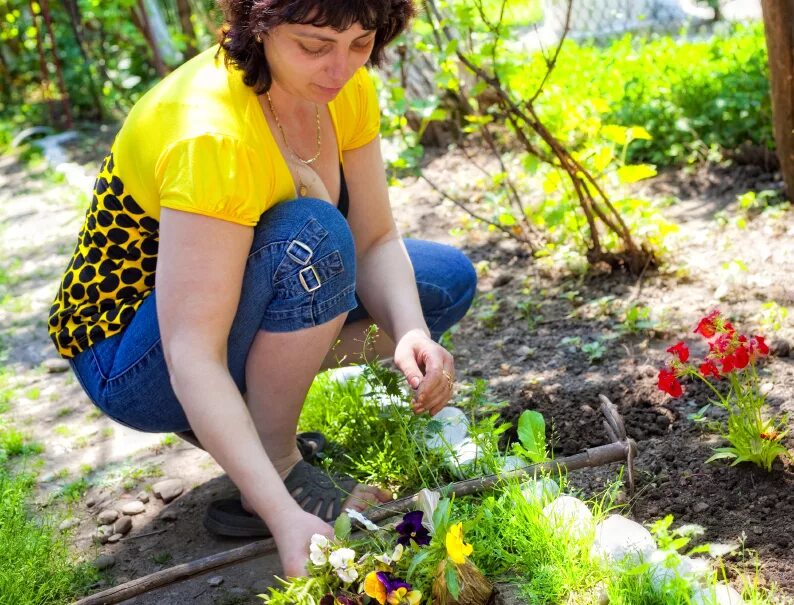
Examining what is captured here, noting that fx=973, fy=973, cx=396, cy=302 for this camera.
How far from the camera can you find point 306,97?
208cm

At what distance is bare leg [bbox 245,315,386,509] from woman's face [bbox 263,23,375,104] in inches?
21.5

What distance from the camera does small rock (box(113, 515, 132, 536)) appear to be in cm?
261

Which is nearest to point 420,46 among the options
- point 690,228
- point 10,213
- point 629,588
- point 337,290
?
→ point 690,228

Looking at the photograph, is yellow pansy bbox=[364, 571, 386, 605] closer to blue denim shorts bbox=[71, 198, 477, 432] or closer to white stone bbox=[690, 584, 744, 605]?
white stone bbox=[690, 584, 744, 605]

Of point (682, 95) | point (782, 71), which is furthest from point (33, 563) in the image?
point (682, 95)

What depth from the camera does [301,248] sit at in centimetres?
217

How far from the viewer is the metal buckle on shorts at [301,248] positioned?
2.16 metres

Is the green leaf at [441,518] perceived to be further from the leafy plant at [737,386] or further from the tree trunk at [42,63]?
the tree trunk at [42,63]

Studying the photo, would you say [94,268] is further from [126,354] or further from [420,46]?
[420,46]

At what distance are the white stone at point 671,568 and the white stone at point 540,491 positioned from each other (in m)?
0.27

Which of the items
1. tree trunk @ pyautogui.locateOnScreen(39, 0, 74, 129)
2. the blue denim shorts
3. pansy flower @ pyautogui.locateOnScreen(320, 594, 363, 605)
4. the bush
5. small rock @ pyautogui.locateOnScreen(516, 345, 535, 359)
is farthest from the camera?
tree trunk @ pyautogui.locateOnScreen(39, 0, 74, 129)

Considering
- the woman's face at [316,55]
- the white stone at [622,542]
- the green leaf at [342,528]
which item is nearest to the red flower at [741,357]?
the white stone at [622,542]

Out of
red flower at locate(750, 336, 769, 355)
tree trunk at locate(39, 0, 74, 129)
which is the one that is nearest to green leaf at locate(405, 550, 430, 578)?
red flower at locate(750, 336, 769, 355)

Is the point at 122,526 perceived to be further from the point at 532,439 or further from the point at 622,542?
the point at 622,542
